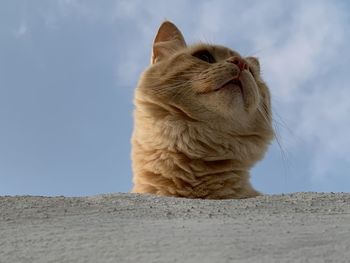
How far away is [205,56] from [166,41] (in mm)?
735

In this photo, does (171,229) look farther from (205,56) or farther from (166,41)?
(166,41)

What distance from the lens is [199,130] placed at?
3.86 m

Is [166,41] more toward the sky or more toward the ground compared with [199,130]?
more toward the sky

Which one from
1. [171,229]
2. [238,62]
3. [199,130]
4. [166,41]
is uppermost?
[166,41]

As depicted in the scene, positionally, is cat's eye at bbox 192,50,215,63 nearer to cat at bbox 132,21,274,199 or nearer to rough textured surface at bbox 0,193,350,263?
cat at bbox 132,21,274,199

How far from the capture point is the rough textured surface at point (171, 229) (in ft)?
6.61

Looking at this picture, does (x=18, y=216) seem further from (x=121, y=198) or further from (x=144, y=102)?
(x=144, y=102)

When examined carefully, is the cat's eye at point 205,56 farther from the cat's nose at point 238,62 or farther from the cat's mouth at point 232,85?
the cat's mouth at point 232,85

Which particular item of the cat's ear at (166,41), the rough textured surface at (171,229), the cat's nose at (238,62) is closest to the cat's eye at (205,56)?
the cat's nose at (238,62)

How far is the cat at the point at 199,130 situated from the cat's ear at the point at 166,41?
0.43 m

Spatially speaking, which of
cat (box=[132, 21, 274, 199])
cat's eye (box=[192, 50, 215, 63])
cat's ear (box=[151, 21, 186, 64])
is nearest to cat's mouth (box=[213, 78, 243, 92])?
cat (box=[132, 21, 274, 199])

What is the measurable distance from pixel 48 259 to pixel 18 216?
2.13 feet

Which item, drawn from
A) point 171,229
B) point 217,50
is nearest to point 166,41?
point 217,50

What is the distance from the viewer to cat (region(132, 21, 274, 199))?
3.75 meters
